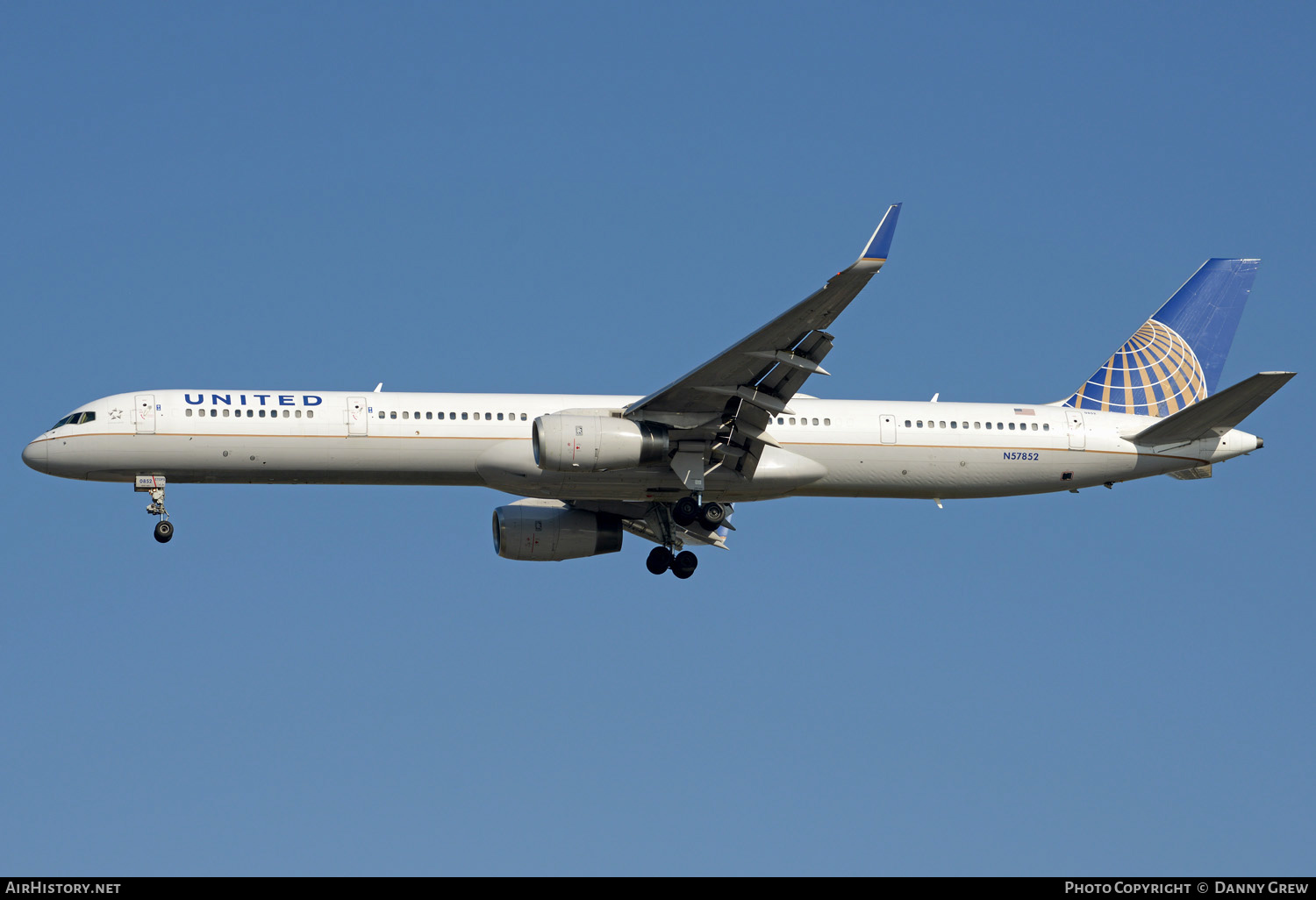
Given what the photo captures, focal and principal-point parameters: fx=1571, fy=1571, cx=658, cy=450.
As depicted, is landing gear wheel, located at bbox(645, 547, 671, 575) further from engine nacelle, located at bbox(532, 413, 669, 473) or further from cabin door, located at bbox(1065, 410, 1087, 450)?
cabin door, located at bbox(1065, 410, 1087, 450)

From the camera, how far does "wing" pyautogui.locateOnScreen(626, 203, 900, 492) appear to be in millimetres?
32969

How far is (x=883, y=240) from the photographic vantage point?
3056cm

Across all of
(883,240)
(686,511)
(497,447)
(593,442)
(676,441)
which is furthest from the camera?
(686,511)

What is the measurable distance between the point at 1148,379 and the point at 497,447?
18.3m

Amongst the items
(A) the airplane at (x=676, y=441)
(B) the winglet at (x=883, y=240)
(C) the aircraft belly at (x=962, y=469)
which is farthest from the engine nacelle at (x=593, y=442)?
(B) the winglet at (x=883, y=240)

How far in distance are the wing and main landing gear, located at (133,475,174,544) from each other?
1166cm

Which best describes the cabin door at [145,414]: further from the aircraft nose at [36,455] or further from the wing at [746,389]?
the wing at [746,389]

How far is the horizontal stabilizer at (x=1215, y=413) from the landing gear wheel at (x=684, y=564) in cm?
1192

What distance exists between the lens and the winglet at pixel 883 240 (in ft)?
100

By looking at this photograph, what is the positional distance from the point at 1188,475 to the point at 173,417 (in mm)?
25816

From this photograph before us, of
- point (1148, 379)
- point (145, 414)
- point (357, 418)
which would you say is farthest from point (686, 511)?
point (1148, 379)

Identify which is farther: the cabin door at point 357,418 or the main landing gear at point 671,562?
the main landing gear at point 671,562

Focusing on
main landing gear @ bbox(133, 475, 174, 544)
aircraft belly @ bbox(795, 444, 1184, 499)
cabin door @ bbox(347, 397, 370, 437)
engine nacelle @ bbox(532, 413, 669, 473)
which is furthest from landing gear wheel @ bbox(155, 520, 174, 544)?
aircraft belly @ bbox(795, 444, 1184, 499)

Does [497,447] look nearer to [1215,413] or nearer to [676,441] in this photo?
[676,441]
